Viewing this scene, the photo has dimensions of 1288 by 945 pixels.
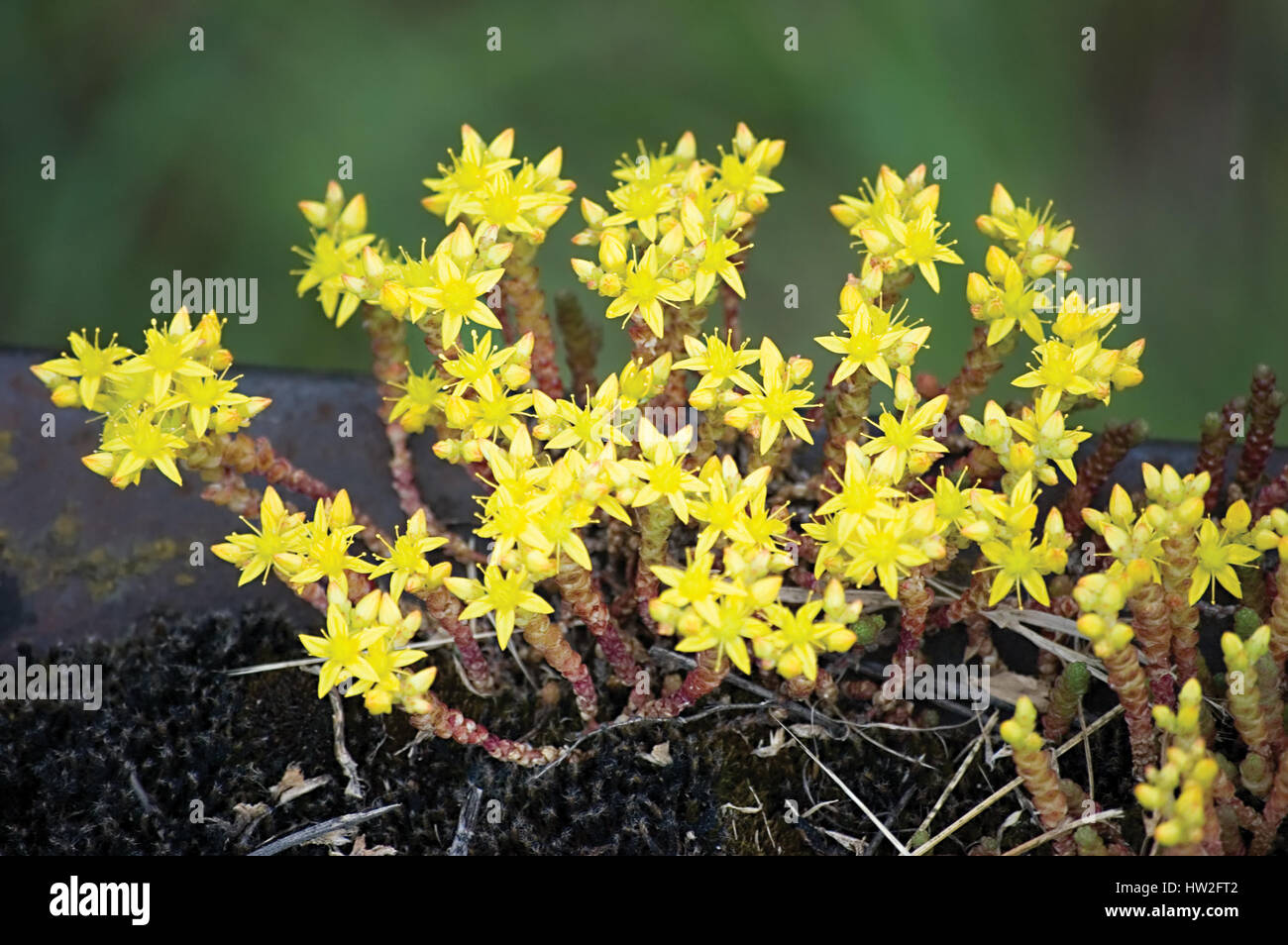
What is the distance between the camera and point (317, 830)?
71.7 inches

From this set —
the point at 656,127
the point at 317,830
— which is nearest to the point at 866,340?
the point at 317,830

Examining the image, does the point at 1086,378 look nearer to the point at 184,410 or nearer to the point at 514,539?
the point at 514,539

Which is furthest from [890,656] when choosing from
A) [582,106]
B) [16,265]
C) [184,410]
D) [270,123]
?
[16,265]

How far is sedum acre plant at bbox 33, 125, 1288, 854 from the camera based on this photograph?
5.19 ft

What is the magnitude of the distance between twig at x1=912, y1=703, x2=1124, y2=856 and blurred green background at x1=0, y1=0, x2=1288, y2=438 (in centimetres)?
172

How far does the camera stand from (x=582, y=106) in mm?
3553

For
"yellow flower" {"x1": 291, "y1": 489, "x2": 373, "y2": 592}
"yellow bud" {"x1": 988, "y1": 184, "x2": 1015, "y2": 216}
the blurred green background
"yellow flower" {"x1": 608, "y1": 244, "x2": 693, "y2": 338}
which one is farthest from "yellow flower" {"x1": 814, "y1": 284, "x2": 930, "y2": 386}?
the blurred green background

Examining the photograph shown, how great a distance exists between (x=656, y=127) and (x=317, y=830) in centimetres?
232

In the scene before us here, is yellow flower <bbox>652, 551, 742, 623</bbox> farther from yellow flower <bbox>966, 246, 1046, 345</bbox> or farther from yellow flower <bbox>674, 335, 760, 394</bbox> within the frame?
yellow flower <bbox>966, 246, 1046, 345</bbox>

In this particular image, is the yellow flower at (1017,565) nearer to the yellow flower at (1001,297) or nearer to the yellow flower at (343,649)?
the yellow flower at (1001,297)

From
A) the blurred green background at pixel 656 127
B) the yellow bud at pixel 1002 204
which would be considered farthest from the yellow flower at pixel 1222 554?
the blurred green background at pixel 656 127

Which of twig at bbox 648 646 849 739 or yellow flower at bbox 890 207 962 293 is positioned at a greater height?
yellow flower at bbox 890 207 962 293

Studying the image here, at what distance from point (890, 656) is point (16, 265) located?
2631 millimetres

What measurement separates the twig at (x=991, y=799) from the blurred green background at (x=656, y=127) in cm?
172
